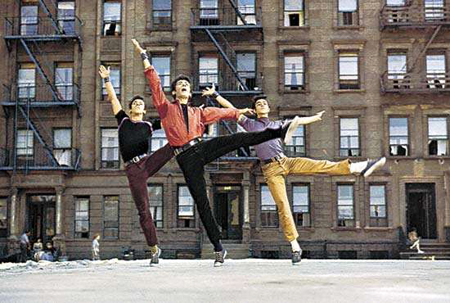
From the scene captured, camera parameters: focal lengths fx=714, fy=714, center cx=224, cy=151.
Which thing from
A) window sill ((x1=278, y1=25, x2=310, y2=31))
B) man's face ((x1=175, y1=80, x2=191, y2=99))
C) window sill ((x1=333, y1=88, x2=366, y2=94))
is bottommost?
man's face ((x1=175, y1=80, x2=191, y2=99))

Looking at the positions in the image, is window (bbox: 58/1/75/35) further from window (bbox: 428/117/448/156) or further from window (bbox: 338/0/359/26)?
window (bbox: 428/117/448/156)

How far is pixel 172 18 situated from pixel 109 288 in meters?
33.2

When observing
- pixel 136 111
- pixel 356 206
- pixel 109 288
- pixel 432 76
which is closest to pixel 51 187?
pixel 356 206

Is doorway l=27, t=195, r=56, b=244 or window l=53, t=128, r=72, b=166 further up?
window l=53, t=128, r=72, b=166

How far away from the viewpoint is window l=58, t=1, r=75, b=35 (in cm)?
4038

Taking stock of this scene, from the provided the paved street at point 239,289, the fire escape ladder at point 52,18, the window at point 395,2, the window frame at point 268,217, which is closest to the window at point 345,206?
the window frame at point 268,217

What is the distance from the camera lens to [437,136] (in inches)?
1519

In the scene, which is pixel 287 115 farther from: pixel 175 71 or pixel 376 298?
pixel 376 298

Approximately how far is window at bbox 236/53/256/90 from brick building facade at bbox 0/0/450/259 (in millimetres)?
64

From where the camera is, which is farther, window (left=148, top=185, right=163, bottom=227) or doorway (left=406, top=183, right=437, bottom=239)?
window (left=148, top=185, right=163, bottom=227)

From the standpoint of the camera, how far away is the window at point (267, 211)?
3834 centimetres

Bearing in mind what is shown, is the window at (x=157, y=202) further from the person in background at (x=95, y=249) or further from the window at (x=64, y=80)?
the window at (x=64, y=80)

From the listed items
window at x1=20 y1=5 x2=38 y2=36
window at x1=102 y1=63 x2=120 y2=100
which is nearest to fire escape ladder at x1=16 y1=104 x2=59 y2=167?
window at x1=102 y1=63 x2=120 y2=100

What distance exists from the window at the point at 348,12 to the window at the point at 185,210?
41.8 ft
